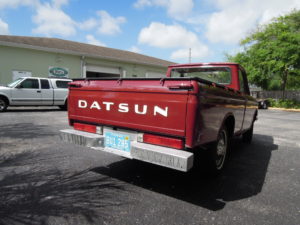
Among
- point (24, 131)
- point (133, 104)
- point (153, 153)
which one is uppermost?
point (133, 104)

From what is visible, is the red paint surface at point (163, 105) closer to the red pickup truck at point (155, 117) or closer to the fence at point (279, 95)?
the red pickup truck at point (155, 117)

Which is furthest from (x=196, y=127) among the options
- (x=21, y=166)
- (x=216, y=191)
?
(x=21, y=166)

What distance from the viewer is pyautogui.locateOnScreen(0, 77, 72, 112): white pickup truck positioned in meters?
10.6

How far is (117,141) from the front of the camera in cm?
309

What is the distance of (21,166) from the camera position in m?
3.67

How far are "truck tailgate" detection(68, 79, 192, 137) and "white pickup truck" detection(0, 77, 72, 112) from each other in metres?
8.83

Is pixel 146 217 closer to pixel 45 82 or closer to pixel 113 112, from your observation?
pixel 113 112

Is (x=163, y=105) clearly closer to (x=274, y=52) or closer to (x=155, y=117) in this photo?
(x=155, y=117)

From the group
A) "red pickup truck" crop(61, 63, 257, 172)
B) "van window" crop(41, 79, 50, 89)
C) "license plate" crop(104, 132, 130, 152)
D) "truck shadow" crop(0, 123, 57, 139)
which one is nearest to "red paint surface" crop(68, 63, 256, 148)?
"red pickup truck" crop(61, 63, 257, 172)

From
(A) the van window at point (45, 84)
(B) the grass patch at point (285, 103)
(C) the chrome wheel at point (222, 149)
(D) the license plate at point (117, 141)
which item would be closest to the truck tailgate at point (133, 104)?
(D) the license plate at point (117, 141)

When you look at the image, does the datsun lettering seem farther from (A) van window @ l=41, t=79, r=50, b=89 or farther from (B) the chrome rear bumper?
(A) van window @ l=41, t=79, r=50, b=89

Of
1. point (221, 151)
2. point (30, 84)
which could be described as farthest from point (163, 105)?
point (30, 84)

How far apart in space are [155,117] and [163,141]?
1.04 feet

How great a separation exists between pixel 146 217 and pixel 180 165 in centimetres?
66
